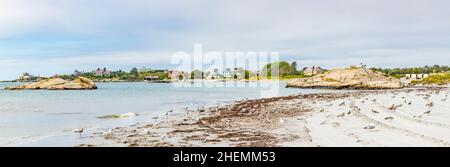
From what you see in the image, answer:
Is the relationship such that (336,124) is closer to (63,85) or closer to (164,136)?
(164,136)

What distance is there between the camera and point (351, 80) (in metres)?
90.8

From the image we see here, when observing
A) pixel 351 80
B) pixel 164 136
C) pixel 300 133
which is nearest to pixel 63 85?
pixel 351 80

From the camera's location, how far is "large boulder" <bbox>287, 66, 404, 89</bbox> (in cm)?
8404

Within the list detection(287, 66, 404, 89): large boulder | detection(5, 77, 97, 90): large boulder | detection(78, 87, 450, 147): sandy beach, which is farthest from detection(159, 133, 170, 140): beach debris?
detection(5, 77, 97, 90): large boulder

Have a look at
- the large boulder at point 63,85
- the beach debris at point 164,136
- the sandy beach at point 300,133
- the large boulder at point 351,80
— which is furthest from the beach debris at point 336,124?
the large boulder at point 63,85

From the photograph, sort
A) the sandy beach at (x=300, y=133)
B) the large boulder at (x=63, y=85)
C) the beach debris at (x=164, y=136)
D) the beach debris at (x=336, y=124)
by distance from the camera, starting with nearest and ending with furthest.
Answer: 1. the sandy beach at (x=300, y=133)
2. the beach debris at (x=164, y=136)
3. the beach debris at (x=336, y=124)
4. the large boulder at (x=63, y=85)

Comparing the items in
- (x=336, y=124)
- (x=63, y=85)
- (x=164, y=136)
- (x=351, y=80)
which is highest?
(x=336, y=124)

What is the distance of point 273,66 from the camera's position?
7623 inches

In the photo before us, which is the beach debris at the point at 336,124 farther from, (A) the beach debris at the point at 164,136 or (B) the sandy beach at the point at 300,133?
(A) the beach debris at the point at 164,136

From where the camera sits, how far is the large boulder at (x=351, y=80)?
8404cm

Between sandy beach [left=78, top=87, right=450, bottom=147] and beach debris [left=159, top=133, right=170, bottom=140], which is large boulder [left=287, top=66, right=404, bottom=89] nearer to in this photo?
sandy beach [left=78, top=87, right=450, bottom=147]
